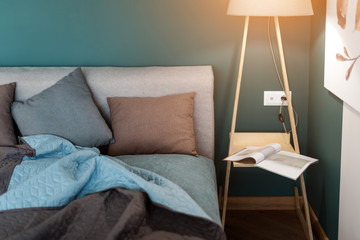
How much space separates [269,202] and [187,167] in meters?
1.03

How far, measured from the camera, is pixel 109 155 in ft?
8.55

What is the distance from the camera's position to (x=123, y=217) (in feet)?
5.20

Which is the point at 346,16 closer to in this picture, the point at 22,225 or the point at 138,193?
Answer: the point at 138,193

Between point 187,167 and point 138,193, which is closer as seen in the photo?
point 138,193

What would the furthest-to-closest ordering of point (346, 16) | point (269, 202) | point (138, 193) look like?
point (269, 202), point (346, 16), point (138, 193)

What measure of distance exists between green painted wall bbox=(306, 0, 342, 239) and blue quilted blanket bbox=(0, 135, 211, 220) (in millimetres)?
1020

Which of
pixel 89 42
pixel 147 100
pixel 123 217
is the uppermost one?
pixel 89 42

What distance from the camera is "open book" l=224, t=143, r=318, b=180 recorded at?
2295 mm

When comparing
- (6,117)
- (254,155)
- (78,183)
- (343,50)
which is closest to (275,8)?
(343,50)

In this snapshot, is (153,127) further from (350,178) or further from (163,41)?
(350,178)

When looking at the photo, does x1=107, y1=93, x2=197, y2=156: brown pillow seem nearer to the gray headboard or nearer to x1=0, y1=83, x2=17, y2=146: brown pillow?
the gray headboard

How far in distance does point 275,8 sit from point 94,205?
1.37 meters

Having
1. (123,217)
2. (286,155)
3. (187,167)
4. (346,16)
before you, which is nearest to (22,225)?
(123,217)

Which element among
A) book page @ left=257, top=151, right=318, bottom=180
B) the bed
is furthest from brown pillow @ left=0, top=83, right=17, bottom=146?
book page @ left=257, top=151, right=318, bottom=180
